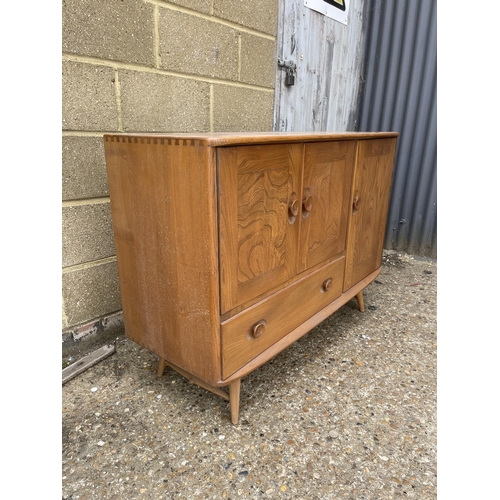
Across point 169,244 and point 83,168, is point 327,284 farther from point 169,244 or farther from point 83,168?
point 83,168

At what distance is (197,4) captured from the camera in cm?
166

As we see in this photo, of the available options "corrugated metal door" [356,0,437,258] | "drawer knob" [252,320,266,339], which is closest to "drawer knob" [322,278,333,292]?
"drawer knob" [252,320,266,339]

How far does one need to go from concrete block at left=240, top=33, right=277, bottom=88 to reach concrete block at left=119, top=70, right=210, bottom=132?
315 millimetres

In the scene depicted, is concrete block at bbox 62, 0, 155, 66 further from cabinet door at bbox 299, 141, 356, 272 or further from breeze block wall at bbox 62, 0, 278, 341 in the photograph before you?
cabinet door at bbox 299, 141, 356, 272

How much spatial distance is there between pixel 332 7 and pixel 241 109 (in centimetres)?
117

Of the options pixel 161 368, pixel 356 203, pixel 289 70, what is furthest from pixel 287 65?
pixel 161 368

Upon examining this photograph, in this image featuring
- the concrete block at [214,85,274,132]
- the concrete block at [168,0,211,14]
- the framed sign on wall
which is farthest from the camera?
the framed sign on wall

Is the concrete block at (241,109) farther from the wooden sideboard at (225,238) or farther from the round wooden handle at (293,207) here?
the round wooden handle at (293,207)

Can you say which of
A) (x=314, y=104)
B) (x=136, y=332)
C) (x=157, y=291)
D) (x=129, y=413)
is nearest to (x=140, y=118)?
(x=157, y=291)

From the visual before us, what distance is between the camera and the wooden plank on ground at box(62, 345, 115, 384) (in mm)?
1506

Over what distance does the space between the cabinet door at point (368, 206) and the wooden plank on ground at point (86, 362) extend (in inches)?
44.5

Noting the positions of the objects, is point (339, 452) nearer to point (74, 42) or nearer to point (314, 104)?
point (74, 42)

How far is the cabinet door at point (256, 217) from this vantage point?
104 centimetres

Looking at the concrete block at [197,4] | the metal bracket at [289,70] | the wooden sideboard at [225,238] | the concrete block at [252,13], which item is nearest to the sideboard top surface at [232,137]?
the wooden sideboard at [225,238]
